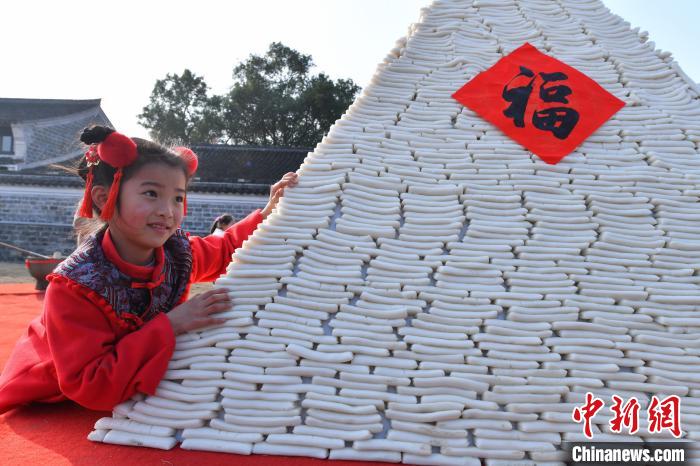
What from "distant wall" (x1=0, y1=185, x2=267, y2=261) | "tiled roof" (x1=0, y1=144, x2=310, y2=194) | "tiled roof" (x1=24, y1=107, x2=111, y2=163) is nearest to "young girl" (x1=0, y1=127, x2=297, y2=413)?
"tiled roof" (x1=0, y1=144, x2=310, y2=194)

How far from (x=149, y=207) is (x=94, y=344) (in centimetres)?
52

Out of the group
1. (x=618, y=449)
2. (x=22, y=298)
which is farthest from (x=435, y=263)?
(x=22, y=298)

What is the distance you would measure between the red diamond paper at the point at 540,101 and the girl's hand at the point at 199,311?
1.51 m

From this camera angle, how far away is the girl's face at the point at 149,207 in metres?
1.90

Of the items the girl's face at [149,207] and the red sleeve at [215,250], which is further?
the red sleeve at [215,250]

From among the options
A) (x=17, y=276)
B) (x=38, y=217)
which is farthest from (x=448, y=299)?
(x=38, y=217)

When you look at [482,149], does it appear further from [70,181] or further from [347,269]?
[70,181]

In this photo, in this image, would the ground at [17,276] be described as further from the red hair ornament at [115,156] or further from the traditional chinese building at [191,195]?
the red hair ornament at [115,156]

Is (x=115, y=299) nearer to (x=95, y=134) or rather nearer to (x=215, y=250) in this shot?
(x=95, y=134)

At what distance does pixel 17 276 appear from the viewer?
1009 cm

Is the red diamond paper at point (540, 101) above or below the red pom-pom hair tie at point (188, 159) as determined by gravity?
above

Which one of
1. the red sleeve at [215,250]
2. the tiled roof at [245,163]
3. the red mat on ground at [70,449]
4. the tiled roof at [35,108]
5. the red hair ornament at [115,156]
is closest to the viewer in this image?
the red mat on ground at [70,449]

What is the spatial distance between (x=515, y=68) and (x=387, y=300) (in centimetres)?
153

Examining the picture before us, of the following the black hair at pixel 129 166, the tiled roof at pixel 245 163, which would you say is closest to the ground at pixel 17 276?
the tiled roof at pixel 245 163
